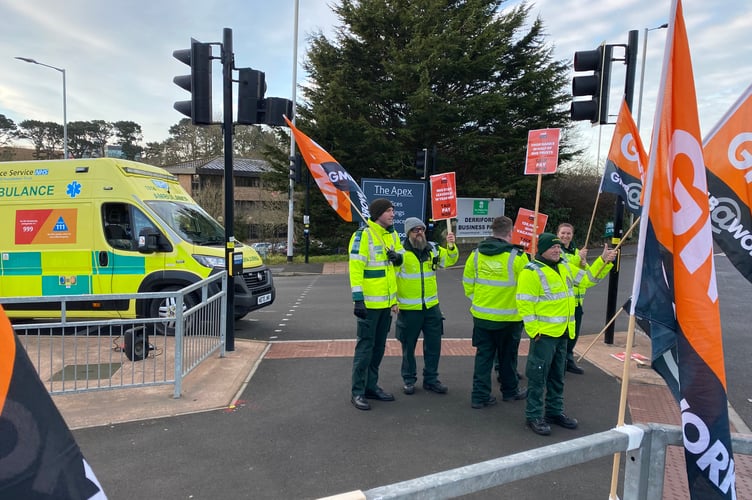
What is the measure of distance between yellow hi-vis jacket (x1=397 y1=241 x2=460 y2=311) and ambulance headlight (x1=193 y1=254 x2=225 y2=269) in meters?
3.59

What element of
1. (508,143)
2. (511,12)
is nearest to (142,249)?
(508,143)

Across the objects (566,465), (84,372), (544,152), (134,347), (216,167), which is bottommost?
(84,372)

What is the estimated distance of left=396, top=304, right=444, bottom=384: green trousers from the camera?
5.18 metres

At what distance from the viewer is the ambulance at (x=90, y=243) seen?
7539mm

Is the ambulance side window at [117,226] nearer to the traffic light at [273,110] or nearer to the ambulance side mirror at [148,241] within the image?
the ambulance side mirror at [148,241]

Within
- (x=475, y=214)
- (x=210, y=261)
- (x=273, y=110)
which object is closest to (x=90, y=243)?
(x=210, y=261)

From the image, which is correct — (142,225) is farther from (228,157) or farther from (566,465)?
(566,465)

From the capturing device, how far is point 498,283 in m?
4.80

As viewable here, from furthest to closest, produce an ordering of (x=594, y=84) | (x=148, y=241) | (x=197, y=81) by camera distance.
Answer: (x=148, y=241) < (x=594, y=84) < (x=197, y=81)

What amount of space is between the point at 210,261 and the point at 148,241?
3.11 feet

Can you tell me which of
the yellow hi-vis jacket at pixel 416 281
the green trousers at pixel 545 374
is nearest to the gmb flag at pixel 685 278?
the green trousers at pixel 545 374

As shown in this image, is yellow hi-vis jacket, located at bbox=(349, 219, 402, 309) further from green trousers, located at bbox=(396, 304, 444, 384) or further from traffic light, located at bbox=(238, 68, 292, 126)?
traffic light, located at bbox=(238, 68, 292, 126)

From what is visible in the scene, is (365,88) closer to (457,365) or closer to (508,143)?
(508,143)

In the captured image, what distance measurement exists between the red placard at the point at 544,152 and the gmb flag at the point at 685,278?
4.29 meters
